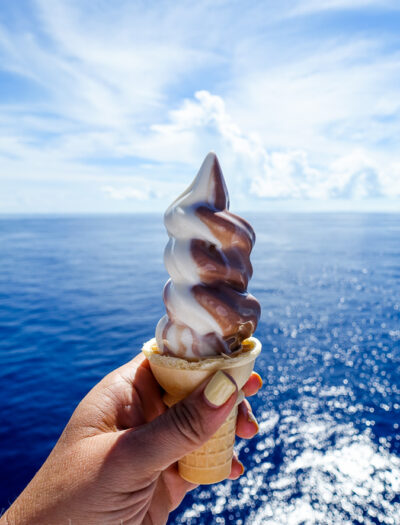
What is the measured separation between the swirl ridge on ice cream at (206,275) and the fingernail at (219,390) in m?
0.44

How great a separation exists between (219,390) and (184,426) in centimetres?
40

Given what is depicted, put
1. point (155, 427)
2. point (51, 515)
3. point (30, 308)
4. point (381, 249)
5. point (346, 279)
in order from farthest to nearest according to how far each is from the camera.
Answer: point (381, 249) → point (346, 279) → point (30, 308) → point (155, 427) → point (51, 515)

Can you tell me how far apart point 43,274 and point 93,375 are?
2575 centimetres

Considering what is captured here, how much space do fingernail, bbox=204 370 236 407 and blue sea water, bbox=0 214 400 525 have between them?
11.7 meters

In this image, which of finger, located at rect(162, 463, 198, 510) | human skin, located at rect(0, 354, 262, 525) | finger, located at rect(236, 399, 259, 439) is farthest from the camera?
finger, located at rect(236, 399, 259, 439)

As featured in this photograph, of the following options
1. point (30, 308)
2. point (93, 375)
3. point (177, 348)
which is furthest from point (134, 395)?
point (30, 308)

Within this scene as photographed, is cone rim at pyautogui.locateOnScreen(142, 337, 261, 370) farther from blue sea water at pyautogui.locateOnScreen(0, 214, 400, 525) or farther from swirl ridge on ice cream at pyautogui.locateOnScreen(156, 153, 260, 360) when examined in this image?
blue sea water at pyautogui.locateOnScreen(0, 214, 400, 525)

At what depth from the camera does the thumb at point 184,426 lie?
2.76 m

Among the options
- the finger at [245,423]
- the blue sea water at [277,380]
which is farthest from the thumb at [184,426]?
the blue sea water at [277,380]

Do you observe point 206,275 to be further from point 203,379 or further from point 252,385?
point 252,385

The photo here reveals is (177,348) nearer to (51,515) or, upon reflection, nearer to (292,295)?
(51,515)

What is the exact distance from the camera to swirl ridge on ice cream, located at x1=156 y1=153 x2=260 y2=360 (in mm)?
3348

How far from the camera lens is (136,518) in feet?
10.5

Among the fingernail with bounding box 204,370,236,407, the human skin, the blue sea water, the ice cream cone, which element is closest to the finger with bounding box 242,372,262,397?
the ice cream cone
